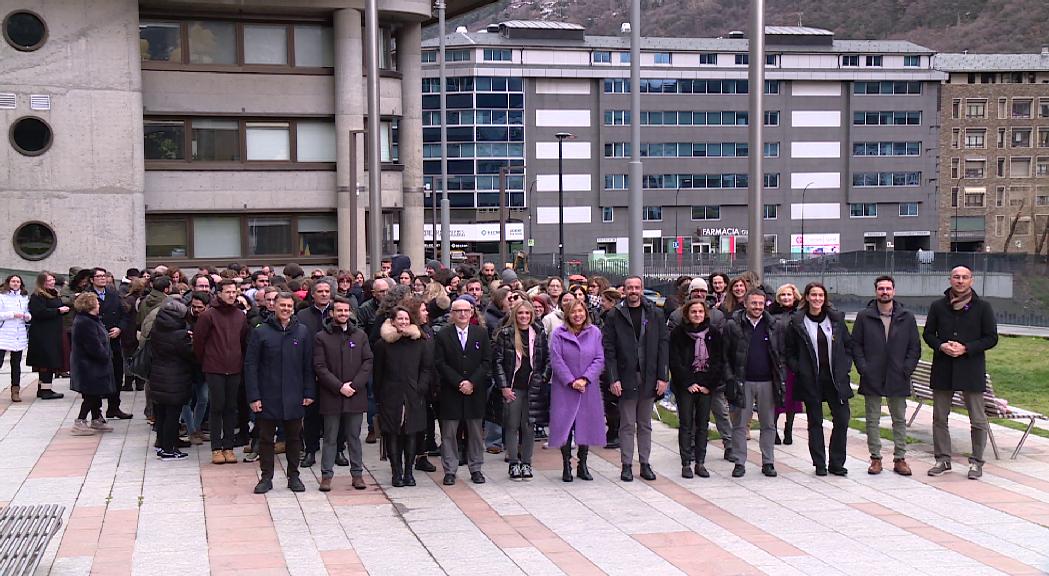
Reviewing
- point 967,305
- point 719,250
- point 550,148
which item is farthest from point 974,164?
point 967,305

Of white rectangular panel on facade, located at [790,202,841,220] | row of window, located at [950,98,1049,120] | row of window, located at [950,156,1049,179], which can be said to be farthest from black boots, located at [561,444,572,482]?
row of window, located at [950,98,1049,120]

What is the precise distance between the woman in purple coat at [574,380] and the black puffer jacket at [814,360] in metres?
2.03

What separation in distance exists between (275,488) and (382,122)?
2206 cm

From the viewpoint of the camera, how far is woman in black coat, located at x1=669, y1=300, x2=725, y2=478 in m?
12.0

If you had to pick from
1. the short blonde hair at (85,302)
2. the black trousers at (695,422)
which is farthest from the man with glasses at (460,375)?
the short blonde hair at (85,302)

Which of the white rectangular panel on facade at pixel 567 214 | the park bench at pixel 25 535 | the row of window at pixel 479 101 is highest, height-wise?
the row of window at pixel 479 101

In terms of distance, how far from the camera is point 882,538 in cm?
928

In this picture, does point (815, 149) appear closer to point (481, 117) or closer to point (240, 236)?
point (481, 117)

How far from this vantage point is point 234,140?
31.4 metres

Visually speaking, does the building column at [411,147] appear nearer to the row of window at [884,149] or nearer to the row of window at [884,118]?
the row of window at [884,149]

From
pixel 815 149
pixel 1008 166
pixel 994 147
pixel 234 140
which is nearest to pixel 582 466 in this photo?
pixel 234 140

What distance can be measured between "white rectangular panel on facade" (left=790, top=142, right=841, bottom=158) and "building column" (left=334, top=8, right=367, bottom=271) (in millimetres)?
77620

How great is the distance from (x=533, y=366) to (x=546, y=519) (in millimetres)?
2239

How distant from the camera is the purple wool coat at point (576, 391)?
11.8 metres
